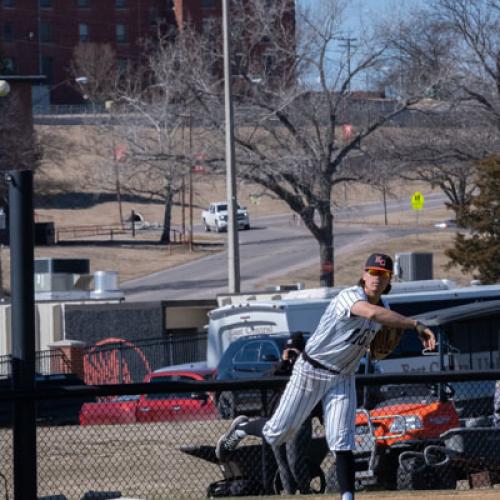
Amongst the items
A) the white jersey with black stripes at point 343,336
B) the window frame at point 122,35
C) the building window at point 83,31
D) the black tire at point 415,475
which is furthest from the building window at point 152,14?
the white jersey with black stripes at point 343,336

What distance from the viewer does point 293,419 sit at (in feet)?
24.2

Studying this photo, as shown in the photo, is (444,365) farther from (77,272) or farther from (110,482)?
(77,272)

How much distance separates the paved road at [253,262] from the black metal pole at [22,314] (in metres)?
35.4

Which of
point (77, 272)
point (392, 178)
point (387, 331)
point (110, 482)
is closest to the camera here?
point (387, 331)

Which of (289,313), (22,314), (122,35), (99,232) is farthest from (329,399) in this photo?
(122,35)

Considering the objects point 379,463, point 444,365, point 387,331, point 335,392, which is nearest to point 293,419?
point 335,392

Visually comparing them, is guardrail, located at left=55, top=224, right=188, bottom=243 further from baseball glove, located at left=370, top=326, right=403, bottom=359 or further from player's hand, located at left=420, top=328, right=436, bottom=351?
player's hand, located at left=420, top=328, right=436, bottom=351

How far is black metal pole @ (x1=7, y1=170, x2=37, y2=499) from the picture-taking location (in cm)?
789

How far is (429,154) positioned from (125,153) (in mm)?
10473

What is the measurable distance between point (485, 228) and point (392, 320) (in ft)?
89.1

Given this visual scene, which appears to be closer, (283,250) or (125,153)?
(125,153)

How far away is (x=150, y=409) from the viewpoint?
1195cm

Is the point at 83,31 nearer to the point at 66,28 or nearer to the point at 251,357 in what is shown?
the point at 66,28

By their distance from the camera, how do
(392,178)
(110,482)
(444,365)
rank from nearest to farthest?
(110,482) < (444,365) < (392,178)
